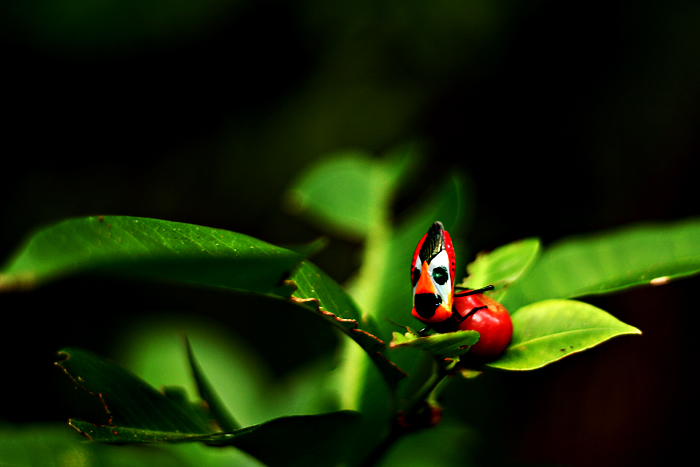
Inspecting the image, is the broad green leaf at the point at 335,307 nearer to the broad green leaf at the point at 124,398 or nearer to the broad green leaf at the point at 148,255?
the broad green leaf at the point at 148,255

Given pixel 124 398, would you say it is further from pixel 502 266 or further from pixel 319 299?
pixel 502 266

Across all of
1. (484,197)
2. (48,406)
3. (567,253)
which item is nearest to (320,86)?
(484,197)

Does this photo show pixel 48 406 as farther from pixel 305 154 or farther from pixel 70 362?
pixel 70 362

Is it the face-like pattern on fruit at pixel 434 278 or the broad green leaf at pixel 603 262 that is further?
the broad green leaf at pixel 603 262

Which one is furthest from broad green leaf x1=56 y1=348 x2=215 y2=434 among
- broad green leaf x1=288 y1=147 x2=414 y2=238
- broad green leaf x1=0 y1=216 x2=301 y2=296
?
broad green leaf x1=288 y1=147 x2=414 y2=238

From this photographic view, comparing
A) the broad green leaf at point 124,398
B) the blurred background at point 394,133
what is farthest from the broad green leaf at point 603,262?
the blurred background at point 394,133

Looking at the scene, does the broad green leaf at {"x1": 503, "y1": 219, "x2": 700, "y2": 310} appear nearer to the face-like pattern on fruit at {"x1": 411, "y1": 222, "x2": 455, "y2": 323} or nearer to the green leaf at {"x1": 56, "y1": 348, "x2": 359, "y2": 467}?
the face-like pattern on fruit at {"x1": 411, "y1": 222, "x2": 455, "y2": 323}

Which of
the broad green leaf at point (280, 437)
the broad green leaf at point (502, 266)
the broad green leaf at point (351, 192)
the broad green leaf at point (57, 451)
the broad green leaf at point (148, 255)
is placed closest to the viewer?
the broad green leaf at point (148, 255)
